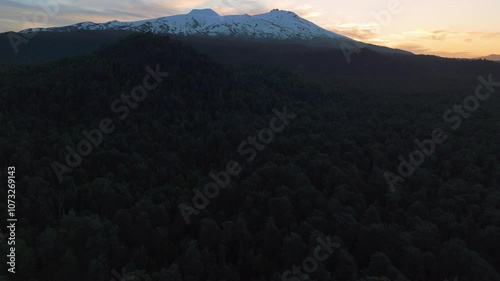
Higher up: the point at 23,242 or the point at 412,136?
the point at 412,136

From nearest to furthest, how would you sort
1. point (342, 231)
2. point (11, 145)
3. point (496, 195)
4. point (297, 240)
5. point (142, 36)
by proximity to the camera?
1. point (297, 240)
2. point (342, 231)
3. point (496, 195)
4. point (11, 145)
5. point (142, 36)

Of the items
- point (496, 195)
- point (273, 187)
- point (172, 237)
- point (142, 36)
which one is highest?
point (142, 36)

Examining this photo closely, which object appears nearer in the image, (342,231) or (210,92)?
(342,231)

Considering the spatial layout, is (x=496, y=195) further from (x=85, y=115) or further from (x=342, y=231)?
(x=85, y=115)

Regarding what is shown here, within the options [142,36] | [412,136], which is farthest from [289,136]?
[142,36]

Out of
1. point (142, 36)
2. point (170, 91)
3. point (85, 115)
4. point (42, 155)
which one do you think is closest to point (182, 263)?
point (42, 155)

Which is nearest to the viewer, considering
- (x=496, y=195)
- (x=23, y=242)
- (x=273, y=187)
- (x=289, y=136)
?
(x=23, y=242)
